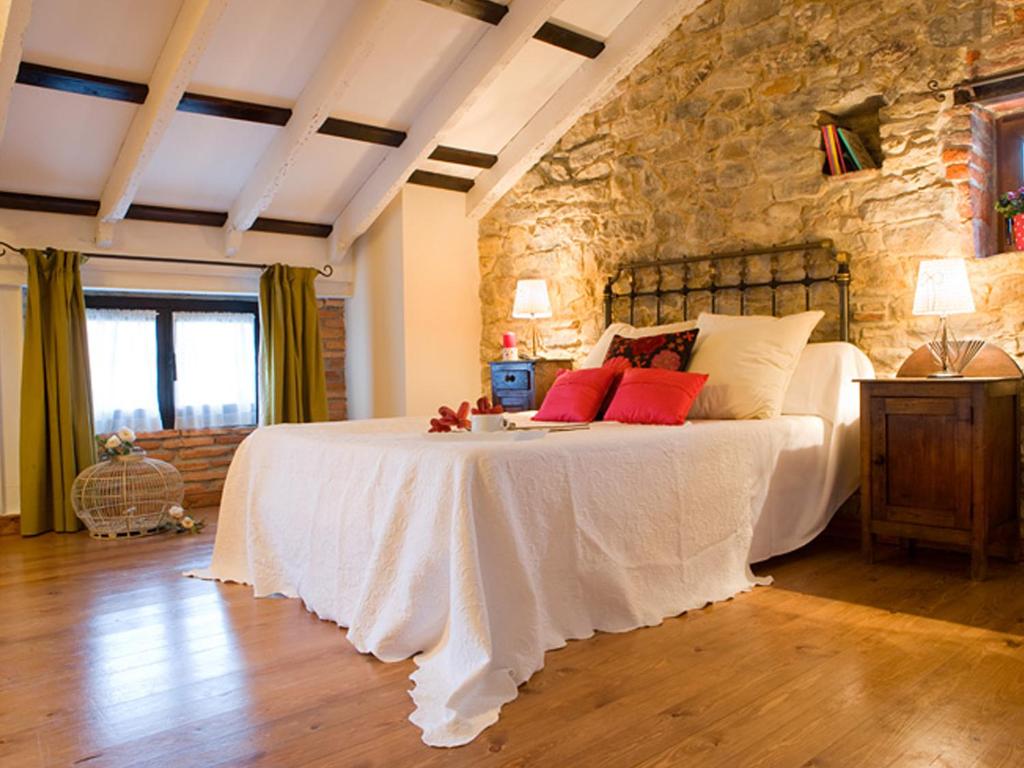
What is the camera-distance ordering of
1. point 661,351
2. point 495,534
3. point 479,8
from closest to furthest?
point 495,534
point 661,351
point 479,8

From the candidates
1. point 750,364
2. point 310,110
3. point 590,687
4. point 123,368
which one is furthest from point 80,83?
point 590,687

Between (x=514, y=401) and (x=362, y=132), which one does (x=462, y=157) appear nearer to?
(x=362, y=132)

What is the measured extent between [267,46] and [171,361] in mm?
2320

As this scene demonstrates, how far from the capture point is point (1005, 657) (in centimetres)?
224

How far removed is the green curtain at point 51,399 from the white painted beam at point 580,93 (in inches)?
101

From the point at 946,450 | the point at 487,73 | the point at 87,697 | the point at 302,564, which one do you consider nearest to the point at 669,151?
the point at 487,73

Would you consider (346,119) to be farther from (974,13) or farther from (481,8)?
(974,13)

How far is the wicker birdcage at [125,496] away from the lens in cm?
434

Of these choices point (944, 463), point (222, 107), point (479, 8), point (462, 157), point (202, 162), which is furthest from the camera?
point (462, 157)

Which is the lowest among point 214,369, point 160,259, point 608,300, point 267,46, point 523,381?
point 523,381

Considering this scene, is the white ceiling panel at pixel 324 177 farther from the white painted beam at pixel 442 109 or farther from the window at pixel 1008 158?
the window at pixel 1008 158

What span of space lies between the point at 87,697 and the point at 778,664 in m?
1.89

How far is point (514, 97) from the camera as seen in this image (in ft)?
15.8

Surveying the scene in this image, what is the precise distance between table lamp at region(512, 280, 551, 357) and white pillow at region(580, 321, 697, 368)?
0.51 meters
